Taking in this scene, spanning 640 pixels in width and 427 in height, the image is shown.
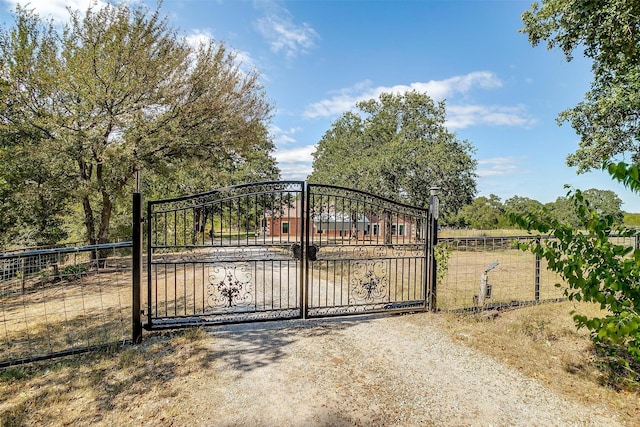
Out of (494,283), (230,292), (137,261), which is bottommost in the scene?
(494,283)

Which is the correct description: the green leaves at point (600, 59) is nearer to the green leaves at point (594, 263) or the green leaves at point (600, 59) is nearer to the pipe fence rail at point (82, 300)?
the green leaves at point (594, 263)

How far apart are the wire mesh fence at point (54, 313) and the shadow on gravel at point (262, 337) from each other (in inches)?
47.6

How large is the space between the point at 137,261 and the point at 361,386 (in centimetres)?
281

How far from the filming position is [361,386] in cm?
286

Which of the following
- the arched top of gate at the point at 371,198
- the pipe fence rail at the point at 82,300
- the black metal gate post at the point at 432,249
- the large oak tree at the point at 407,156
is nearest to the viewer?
the pipe fence rail at the point at 82,300

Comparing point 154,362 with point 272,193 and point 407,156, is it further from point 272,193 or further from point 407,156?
point 407,156

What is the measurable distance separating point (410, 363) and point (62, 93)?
982cm

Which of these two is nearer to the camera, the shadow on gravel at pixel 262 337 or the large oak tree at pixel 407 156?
the shadow on gravel at pixel 262 337

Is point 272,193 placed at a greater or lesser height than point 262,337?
greater

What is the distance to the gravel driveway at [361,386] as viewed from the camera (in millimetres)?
2420

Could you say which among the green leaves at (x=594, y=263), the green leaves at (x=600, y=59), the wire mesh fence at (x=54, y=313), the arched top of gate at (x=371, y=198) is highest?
the green leaves at (x=600, y=59)

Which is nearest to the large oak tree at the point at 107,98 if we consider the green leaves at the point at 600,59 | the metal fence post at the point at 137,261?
the metal fence post at the point at 137,261

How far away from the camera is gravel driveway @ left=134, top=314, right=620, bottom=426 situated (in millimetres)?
2420

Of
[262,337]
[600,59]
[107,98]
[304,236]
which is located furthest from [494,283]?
[107,98]
